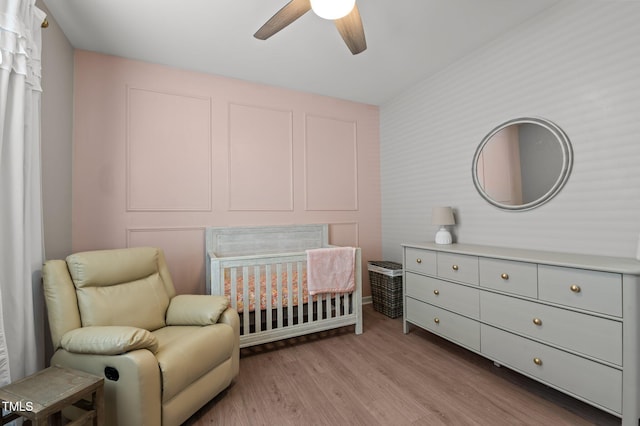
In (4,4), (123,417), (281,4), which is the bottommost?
(123,417)

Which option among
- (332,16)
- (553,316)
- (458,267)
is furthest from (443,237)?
(332,16)

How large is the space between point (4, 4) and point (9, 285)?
4.65 feet

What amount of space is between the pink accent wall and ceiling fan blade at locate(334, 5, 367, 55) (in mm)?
1634

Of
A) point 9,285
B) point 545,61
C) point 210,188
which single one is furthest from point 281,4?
point 9,285

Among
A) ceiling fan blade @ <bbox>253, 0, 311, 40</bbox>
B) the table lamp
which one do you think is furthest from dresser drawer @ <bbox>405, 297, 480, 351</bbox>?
ceiling fan blade @ <bbox>253, 0, 311, 40</bbox>

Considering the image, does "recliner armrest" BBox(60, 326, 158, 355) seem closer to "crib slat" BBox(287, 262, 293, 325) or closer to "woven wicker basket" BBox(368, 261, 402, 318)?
"crib slat" BBox(287, 262, 293, 325)

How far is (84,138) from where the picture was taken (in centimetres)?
247

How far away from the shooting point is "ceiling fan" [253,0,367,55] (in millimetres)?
1409

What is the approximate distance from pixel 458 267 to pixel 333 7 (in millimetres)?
1990

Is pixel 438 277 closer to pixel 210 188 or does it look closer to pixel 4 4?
pixel 210 188

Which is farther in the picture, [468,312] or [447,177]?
[447,177]

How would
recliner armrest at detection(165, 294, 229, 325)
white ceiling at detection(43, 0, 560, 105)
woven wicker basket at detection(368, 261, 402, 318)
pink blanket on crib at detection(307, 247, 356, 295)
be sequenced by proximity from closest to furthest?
recliner armrest at detection(165, 294, 229, 325), white ceiling at detection(43, 0, 560, 105), pink blanket on crib at detection(307, 247, 356, 295), woven wicker basket at detection(368, 261, 402, 318)

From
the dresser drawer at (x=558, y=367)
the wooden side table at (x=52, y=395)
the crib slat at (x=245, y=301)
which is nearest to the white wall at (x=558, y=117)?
the dresser drawer at (x=558, y=367)

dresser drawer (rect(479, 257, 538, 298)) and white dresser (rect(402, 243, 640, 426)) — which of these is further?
dresser drawer (rect(479, 257, 538, 298))
